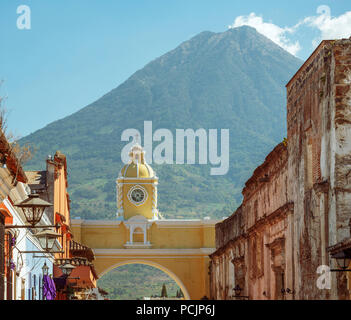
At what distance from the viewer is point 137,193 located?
5619 cm

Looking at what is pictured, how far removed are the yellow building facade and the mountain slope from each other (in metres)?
55.6

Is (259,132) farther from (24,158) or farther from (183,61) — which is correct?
(24,158)

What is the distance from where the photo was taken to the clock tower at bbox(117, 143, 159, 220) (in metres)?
55.3

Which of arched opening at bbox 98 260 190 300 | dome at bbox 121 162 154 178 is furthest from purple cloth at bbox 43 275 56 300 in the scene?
arched opening at bbox 98 260 190 300

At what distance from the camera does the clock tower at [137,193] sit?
5531cm

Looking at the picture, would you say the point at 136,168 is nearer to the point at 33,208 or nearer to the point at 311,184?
the point at 311,184

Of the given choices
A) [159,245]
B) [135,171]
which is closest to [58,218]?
[159,245]

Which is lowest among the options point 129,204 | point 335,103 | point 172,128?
point 335,103

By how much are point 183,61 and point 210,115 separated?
2975 cm

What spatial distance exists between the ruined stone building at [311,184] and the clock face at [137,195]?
32.5 metres

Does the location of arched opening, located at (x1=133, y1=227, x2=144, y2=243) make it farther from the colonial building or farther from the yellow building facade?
the colonial building

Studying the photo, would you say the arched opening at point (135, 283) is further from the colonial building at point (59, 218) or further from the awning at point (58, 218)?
the awning at point (58, 218)

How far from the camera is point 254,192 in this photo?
26.2 meters

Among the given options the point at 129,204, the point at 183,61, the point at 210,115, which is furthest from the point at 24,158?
the point at 183,61
